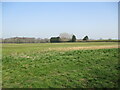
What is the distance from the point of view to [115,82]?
4.11 meters

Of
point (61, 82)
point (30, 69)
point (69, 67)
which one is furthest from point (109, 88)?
point (30, 69)

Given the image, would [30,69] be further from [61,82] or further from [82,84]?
[82,84]

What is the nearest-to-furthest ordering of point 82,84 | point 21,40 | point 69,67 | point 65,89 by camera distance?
point 65,89, point 82,84, point 69,67, point 21,40

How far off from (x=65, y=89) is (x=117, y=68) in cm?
282

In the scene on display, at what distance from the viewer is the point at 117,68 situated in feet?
17.0

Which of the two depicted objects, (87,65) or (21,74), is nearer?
(21,74)

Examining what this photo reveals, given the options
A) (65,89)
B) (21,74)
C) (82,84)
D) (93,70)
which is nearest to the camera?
(65,89)

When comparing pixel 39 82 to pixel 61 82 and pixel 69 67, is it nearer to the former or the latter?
pixel 61 82

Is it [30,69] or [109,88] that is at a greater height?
[30,69]

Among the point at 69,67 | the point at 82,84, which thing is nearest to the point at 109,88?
the point at 82,84

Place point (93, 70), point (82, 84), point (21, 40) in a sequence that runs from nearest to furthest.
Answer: point (82, 84) → point (93, 70) → point (21, 40)

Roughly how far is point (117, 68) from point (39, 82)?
3.44 meters

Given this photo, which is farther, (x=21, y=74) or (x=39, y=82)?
(x=21, y=74)

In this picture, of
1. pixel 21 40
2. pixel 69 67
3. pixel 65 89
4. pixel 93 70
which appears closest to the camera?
pixel 65 89
